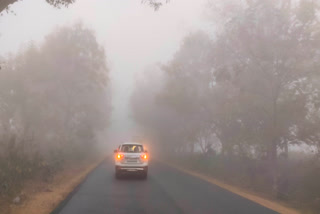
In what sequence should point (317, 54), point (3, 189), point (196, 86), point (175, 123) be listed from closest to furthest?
1. point (3, 189)
2. point (317, 54)
3. point (196, 86)
4. point (175, 123)

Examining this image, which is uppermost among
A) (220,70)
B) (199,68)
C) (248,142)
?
(199,68)

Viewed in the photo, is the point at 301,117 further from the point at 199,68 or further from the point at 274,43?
the point at 199,68

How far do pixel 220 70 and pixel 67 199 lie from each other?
1208cm

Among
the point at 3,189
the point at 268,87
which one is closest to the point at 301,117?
the point at 268,87

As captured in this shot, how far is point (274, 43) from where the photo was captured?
15711 millimetres

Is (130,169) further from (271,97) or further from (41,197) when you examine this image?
(271,97)

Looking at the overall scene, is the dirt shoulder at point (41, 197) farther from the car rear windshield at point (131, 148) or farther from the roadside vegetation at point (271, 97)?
the roadside vegetation at point (271, 97)

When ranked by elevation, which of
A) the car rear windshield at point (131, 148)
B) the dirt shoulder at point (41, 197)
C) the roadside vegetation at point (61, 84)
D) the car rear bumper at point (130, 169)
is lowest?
the dirt shoulder at point (41, 197)

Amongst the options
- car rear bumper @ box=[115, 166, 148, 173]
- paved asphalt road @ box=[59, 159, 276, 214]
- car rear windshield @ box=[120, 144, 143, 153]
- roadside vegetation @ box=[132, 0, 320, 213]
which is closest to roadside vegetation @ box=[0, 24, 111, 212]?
car rear windshield @ box=[120, 144, 143, 153]

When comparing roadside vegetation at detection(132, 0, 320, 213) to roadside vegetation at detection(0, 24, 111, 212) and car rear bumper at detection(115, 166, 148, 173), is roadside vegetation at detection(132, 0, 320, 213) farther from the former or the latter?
roadside vegetation at detection(0, 24, 111, 212)

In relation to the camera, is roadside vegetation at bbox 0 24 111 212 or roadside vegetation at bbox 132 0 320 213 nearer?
roadside vegetation at bbox 132 0 320 213

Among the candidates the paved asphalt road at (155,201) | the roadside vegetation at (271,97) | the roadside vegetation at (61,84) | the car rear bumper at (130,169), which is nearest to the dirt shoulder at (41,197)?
the paved asphalt road at (155,201)

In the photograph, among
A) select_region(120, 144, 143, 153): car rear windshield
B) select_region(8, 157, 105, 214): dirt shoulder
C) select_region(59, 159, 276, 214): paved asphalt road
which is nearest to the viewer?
select_region(8, 157, 105, 214): dirt shoulder

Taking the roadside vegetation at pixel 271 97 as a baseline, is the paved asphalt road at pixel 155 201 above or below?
below
